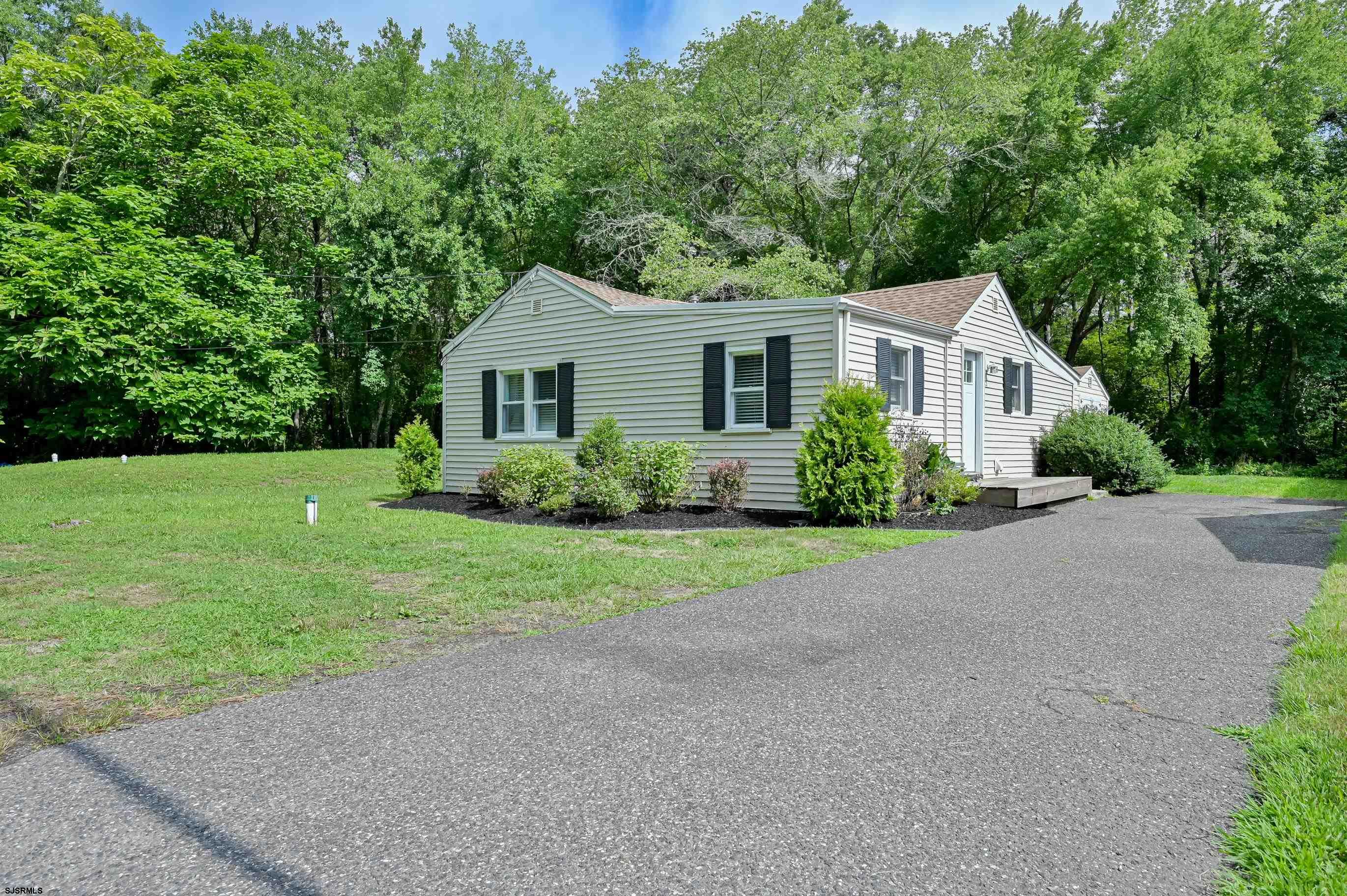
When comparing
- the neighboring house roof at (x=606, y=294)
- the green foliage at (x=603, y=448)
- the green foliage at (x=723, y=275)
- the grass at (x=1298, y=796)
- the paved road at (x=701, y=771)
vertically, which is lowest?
the paved road at (x=701, y=771)

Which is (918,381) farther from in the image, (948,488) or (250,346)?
(250,346)

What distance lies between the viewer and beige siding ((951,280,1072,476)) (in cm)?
1356

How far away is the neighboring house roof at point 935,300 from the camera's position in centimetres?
1314

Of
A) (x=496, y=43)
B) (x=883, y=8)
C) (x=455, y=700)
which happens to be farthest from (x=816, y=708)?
(x=496, y=43)

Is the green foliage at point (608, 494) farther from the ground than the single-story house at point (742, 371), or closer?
closer

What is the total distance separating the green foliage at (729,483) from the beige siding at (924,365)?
82.6 inches

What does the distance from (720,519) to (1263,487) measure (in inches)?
515

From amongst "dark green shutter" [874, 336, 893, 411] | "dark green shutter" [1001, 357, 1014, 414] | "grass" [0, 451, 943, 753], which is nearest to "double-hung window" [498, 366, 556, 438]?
"grass" [0, 451, 943, 753]

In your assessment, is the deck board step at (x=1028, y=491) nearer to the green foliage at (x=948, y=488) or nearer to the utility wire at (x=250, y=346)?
the green foliage at (x=948, y=488)

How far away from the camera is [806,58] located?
23.6 meters

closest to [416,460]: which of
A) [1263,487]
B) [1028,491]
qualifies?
[1028,491]

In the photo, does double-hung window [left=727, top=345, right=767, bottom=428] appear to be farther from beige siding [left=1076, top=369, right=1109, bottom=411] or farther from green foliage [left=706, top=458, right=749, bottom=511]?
beige siding [left=1076, top=369, right=1109, bottom=411]

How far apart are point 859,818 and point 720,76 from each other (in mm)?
25404

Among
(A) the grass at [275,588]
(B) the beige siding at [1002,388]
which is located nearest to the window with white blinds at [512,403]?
(A) the grass at [275,588]
